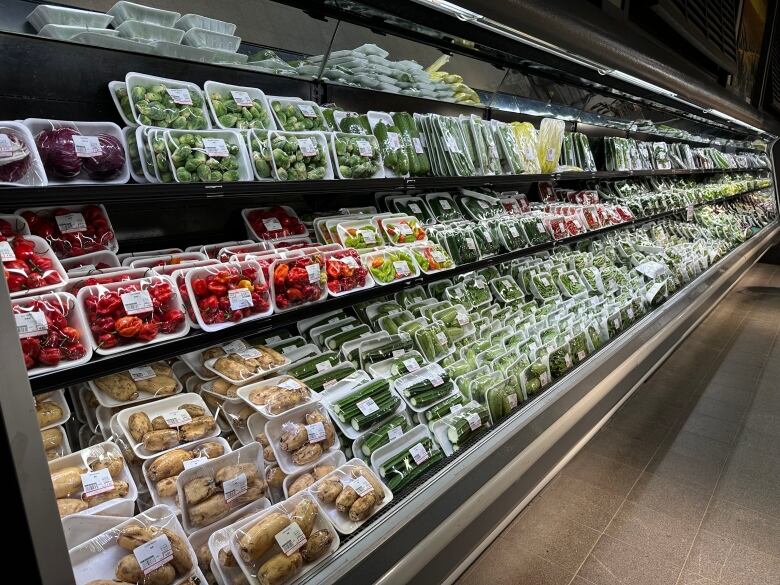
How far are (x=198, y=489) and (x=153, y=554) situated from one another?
220mm

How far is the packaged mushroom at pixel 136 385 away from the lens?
1610 mm

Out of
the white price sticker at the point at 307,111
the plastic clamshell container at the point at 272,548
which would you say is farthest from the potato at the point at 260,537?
the white price sticker at the point at 307,111

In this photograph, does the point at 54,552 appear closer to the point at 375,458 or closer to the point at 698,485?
the point at 375,458

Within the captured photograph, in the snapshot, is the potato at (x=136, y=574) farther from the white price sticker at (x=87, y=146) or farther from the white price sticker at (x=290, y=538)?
the white price sticker at (x=87, y=146)

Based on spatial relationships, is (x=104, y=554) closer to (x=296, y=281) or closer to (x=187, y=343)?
(x=187, y=343)

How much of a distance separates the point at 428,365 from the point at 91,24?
187cm

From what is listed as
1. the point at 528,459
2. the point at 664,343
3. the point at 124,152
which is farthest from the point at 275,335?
the point at 664,343

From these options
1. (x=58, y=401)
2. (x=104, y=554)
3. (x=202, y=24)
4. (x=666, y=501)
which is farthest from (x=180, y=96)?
(x=666, y=501)

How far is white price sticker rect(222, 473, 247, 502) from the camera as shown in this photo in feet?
4.86

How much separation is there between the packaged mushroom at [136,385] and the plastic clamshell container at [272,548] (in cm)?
53

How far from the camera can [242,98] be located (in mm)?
2166

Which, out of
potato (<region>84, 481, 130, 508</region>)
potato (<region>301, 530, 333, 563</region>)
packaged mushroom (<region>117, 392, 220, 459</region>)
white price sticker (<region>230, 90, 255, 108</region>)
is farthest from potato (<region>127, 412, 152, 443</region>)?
white price sticker (<region>230, 90, 255, 108</region>)

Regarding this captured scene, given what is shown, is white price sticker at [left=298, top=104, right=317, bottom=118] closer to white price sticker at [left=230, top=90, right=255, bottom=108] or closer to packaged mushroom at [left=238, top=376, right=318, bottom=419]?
white price sticker at [left=230, top=90, right=255, bottom=108]

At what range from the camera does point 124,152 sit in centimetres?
174
